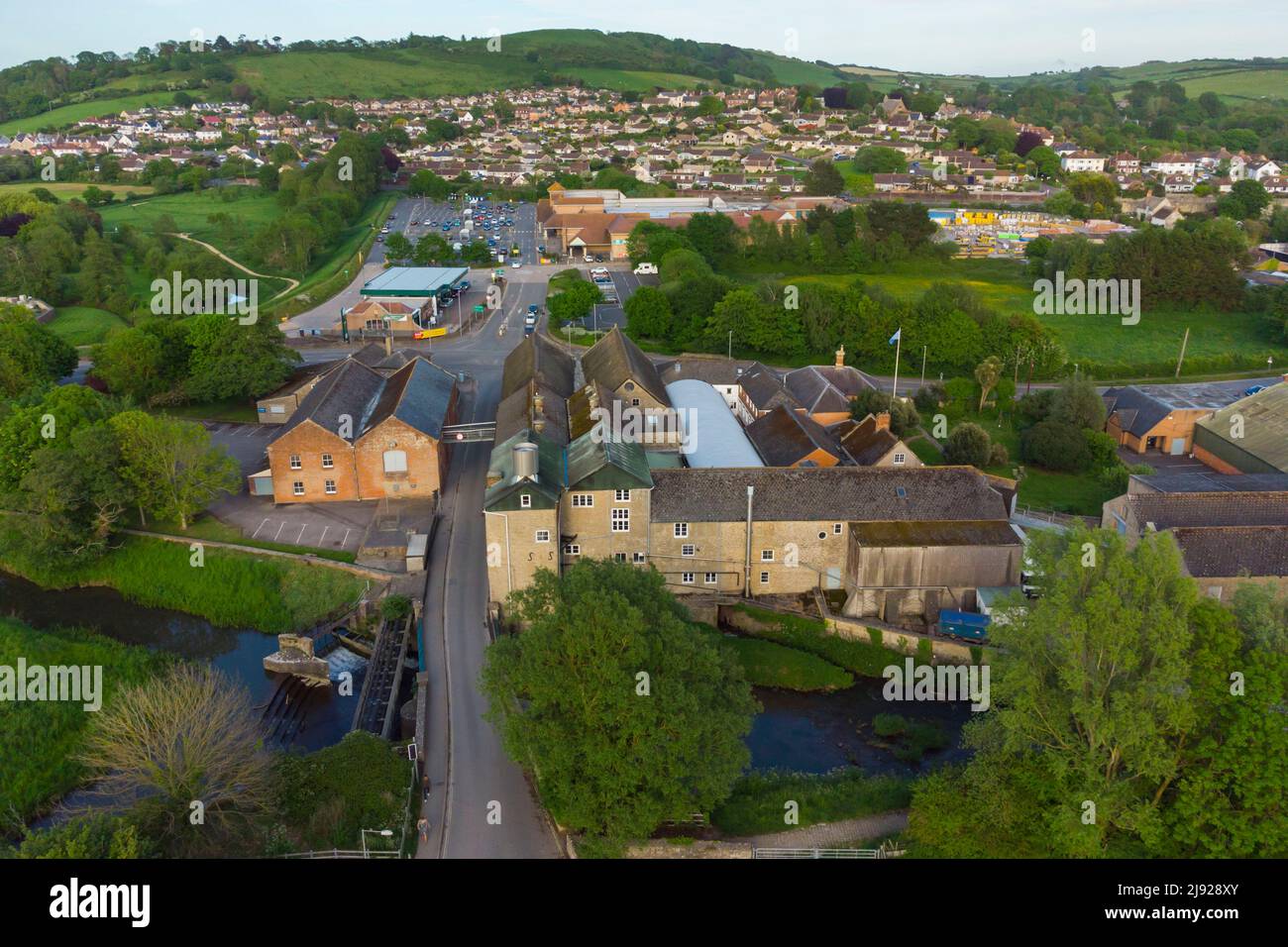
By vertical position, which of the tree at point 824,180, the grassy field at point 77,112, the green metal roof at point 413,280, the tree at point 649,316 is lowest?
the tree at point 649,316

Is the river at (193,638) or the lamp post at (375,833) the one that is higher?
the lamp post at (375,833)

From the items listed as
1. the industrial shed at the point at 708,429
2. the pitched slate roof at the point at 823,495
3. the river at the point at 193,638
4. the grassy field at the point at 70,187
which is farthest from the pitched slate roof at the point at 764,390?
the grassy field at the point at 70,187

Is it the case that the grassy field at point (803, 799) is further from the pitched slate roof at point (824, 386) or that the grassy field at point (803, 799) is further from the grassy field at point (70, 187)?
the grassy field at point (70, 187)

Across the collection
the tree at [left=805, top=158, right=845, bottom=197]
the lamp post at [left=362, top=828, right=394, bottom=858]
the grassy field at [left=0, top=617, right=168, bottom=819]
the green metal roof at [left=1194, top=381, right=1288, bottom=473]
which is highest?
the tree at [left=805, top=158, right=845, bottom=197]

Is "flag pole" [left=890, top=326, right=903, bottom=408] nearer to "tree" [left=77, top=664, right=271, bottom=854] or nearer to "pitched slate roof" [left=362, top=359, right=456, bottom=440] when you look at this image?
"pitched slate roof" [left=362, top=359, right=456, bottom=440]

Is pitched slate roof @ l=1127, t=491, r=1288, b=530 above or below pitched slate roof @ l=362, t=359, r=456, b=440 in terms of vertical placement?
below

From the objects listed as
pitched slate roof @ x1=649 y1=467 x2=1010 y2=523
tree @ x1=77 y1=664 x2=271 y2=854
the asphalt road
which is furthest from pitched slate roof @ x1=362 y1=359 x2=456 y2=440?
tree @ x1=77 y1=664 x2=271 y2=854

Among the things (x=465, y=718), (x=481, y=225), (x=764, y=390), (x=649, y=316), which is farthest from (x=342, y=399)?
(x=481, y=225)
